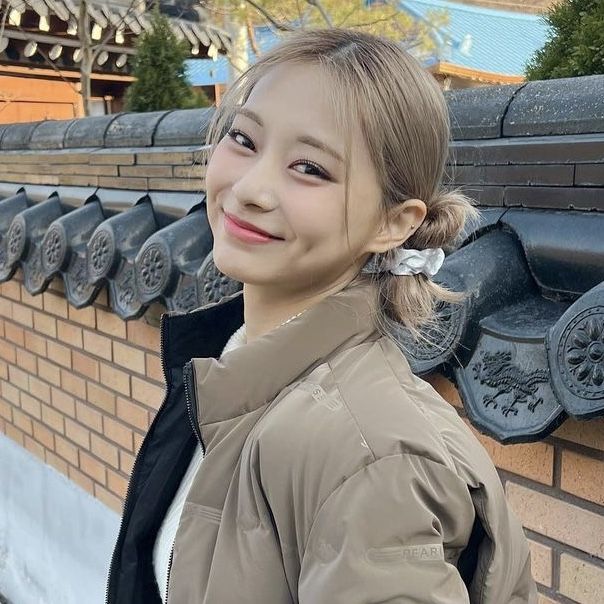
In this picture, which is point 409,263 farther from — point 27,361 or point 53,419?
point 27,361

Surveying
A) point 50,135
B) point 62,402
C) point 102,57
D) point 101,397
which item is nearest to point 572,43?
point 101,397

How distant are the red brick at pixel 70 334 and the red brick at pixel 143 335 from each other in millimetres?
432

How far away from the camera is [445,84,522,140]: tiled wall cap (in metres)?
1.63

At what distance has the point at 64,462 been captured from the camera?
349cm

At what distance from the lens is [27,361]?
143 inches

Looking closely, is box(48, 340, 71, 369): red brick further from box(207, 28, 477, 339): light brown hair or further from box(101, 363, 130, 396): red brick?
box(207, 28, 477, 339): light brown hair

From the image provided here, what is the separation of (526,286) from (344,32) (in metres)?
0.65

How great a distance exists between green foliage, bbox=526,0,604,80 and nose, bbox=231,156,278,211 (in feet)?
3.56

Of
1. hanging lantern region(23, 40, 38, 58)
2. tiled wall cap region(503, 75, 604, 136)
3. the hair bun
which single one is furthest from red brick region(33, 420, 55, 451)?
hanging lantern region(23, 40, 38, 58)

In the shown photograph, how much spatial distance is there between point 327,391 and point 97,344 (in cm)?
232

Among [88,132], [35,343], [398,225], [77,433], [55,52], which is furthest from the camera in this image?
[55,52]

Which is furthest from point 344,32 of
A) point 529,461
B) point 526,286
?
point 529,461

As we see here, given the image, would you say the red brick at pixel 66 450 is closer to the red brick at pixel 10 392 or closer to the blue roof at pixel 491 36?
the red brick at pixel 10 392

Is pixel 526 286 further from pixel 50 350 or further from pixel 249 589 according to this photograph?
pixel 50 350
